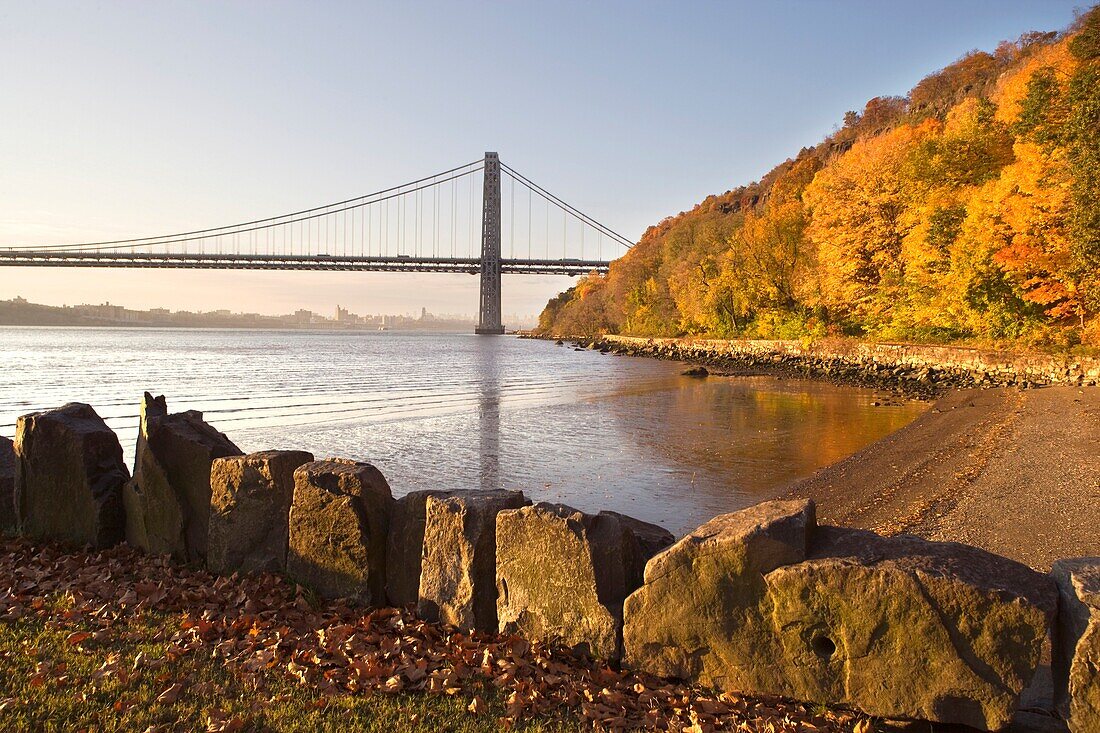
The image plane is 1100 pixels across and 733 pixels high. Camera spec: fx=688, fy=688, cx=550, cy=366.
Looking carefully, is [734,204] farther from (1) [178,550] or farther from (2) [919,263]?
(1) [178,550]

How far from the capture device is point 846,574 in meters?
3.50

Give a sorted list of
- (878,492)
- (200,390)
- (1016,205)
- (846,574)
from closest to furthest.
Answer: (846,574) < (878,492) < (1016,205) < (200,390)

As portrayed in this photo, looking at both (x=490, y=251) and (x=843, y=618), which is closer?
(x=843, y=618)

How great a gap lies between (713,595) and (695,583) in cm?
11

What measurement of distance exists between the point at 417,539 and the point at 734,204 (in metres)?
104

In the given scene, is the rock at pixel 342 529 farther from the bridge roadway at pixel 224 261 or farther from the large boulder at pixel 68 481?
the bridge roadway at pixel 224 261

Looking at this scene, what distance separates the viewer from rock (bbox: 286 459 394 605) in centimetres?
500

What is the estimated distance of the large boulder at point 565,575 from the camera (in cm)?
426

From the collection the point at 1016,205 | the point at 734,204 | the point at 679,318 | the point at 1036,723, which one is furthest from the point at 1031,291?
the point at 734,204

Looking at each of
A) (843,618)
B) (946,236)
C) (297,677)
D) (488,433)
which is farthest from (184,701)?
(946,236)

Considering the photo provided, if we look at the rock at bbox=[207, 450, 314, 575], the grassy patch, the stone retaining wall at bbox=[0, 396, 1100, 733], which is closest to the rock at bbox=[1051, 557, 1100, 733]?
the stone retaining wall at bbox=[0, 396, 1100, 733]

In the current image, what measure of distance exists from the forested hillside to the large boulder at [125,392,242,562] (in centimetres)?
2420

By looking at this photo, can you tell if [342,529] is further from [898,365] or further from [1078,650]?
[898,365]

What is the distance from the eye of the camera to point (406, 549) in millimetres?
5020
